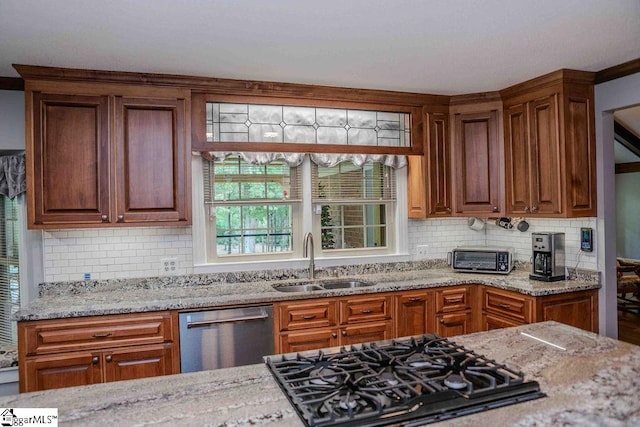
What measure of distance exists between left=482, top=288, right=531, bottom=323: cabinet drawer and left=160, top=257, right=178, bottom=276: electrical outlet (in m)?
2.51

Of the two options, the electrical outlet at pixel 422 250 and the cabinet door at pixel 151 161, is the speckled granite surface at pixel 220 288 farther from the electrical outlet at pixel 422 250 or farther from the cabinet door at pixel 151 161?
the cabinet door at pixel 151 161

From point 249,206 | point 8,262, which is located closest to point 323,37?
point 249,206

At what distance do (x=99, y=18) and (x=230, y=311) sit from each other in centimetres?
191

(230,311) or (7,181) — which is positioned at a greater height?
(7,181)

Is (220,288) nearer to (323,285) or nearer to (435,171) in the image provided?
(323,285)

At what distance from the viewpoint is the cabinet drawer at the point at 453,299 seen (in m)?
3.58

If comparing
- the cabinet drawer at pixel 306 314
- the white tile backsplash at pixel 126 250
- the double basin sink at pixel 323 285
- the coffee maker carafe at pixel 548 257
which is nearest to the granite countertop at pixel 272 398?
the cabinet drawer at pixel 306 314

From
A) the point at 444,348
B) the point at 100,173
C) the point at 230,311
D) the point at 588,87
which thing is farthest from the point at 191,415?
the point at 588,87

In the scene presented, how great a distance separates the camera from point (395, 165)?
163 inches

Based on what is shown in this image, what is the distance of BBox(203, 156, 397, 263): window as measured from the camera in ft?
12.3

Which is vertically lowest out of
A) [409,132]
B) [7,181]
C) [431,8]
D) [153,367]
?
[153,367]

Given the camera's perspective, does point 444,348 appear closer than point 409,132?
Yes

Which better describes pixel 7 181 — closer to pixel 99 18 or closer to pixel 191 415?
pixel 99 18

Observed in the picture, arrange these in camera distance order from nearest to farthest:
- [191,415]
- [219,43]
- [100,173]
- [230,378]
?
1. [191,415]
2. [230,378]
3. [219,43]
4. [100,173]
